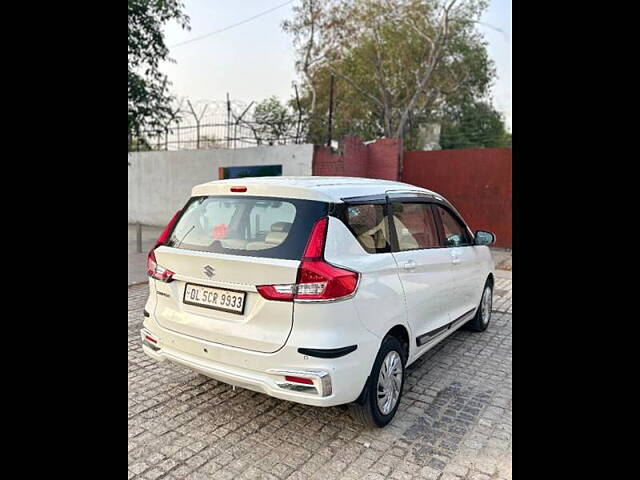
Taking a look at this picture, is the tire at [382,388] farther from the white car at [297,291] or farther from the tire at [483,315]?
the tire at [483,315]

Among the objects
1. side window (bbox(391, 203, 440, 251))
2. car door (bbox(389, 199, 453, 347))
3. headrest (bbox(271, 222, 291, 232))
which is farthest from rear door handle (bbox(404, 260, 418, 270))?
headrest (bbox(271, 222, 291, 232))

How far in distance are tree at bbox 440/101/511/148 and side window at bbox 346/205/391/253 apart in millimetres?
21896

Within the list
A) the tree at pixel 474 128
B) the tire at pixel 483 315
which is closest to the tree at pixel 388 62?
the tree at pixel 474 128

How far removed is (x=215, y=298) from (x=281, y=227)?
625 millimetres

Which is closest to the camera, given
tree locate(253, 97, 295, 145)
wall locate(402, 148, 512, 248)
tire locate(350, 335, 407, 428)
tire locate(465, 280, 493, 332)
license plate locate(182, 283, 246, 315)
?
license plate locate(182, 283, 246, 315)

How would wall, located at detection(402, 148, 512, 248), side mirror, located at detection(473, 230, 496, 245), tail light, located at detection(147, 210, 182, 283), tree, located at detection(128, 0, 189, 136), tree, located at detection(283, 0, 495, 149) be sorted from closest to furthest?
1. tail light, located at detection(147, 210, 182, 283)
2. side mirror, located at detection(473, 230, 496, 245)
3. tree, located at detection(128, 0, 189, 136)
4. wall, located at detection(402, 148, 512, 248)
5. tree, located at detection(283, 0, 495, 149)

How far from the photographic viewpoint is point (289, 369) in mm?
2789

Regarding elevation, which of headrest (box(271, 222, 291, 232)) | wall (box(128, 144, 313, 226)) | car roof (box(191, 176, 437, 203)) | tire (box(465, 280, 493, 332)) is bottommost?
tire (box(465, 280, 493, 332))

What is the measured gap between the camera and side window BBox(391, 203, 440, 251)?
3.66 m

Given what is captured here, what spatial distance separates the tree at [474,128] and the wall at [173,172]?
534 inches

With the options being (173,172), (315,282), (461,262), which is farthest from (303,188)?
(173,172)

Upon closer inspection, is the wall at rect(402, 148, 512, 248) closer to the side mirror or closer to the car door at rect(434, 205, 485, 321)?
the side mirror

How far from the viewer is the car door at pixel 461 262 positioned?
14.4 ft
